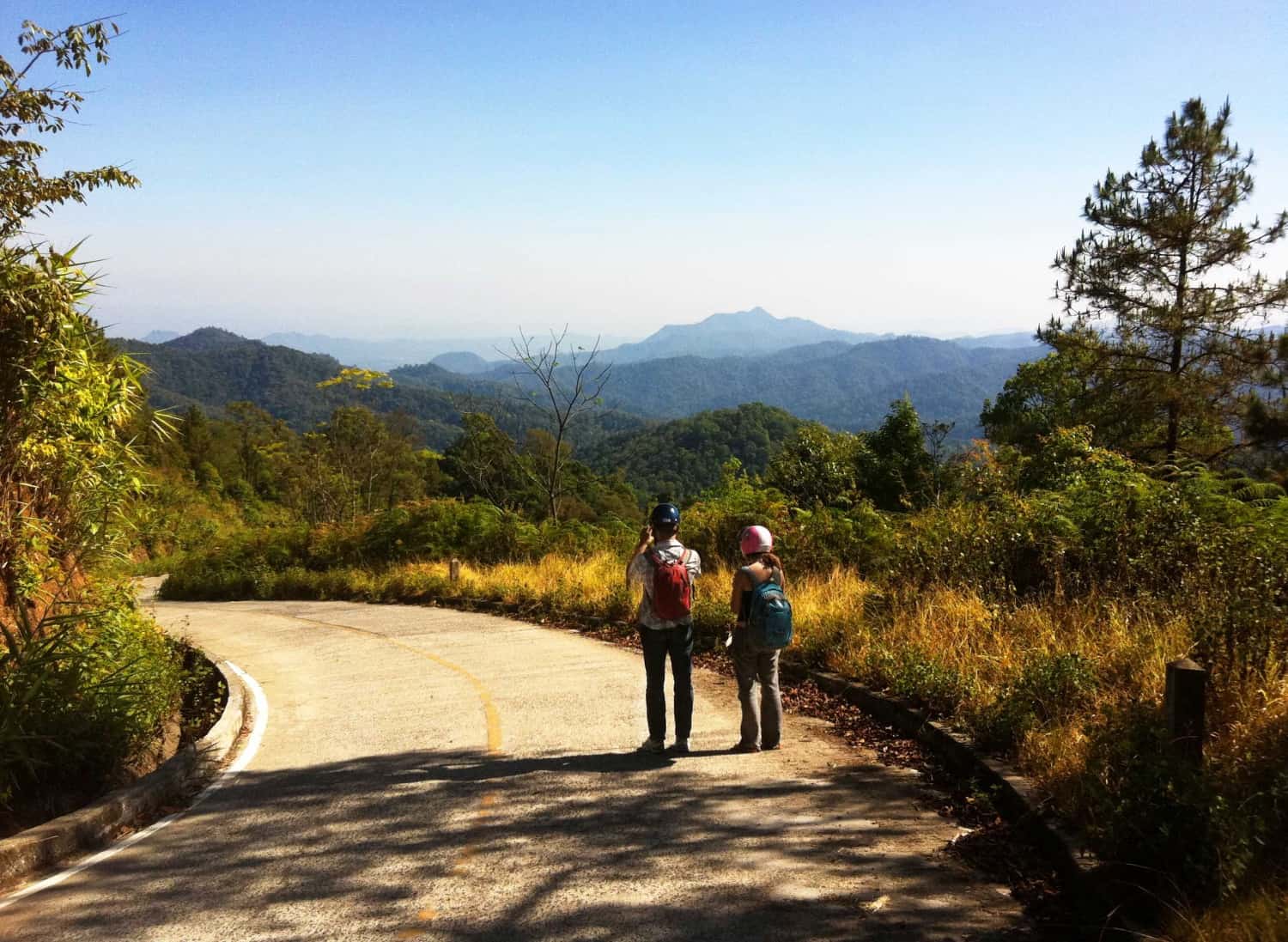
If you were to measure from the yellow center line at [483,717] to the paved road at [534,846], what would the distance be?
0.07 ft

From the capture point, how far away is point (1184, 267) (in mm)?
29031

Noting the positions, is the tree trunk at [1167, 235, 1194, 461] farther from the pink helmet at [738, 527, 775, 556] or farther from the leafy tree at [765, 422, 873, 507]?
the pink helmet at [738, 527, 775, 556]

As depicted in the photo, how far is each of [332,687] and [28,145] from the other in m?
6.32

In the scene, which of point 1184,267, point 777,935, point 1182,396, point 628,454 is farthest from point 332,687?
point 628,454

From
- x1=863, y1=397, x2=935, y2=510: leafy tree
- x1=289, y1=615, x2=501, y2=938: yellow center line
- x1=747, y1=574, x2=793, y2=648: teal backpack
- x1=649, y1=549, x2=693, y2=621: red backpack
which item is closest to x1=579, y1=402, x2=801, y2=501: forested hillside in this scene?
x1=863, y1=397, x2=935, y2=510: leafy tree

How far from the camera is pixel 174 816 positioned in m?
6.03

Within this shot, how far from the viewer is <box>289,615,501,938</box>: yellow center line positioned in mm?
4219

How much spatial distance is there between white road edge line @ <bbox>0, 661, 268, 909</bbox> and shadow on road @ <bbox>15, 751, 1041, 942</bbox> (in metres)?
0.16

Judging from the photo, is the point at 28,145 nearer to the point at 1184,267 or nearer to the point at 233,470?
the point at 1184,267

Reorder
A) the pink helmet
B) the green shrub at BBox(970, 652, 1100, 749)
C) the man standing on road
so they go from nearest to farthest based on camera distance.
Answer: the green shrub at BBox(970, 652, 1100, 749) → the pink helmet → the man standing on road

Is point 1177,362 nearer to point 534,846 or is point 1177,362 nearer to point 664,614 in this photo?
point 664,614

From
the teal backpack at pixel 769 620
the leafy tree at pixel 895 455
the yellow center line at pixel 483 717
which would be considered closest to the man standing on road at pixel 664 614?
the teal backpack at pixel 769 620

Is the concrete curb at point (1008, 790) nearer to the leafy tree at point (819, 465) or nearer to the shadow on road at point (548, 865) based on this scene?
the shadow on road at point (548, 865)

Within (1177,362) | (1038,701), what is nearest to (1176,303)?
(1177,362)
